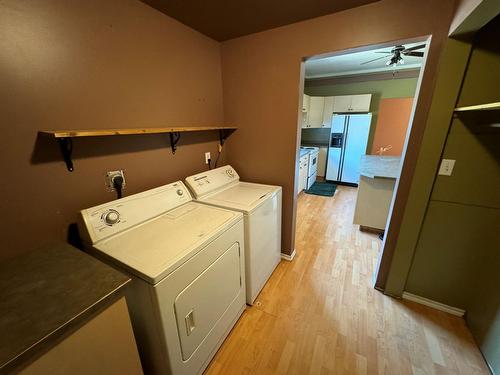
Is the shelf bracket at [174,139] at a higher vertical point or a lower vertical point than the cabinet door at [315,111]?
lower

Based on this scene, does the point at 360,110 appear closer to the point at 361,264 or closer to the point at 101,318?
the point at 361,264

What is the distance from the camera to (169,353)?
101 cm

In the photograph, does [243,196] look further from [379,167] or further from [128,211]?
[379,167]

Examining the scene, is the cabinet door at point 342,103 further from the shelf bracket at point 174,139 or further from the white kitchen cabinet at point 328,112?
the shelf bracket at point 174,139

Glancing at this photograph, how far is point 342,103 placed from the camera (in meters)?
4.67

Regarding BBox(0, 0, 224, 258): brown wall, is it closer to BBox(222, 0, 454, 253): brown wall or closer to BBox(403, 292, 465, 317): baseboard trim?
BBox(222, 0, 454, 253): brown wall

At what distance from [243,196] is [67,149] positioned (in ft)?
3.95

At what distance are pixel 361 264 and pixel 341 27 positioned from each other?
223 cm

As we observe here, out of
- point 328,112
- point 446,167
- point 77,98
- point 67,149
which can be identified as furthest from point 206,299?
point 328,112

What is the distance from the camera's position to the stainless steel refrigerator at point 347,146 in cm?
448

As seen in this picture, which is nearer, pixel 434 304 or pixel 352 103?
pixel 434 304

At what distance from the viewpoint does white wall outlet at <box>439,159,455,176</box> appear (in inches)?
56.1

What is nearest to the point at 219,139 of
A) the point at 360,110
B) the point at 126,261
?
the point at 126,261

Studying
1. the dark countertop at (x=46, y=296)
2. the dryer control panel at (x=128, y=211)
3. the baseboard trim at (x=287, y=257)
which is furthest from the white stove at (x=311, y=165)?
the dark countertop at (x=46, y=296)
